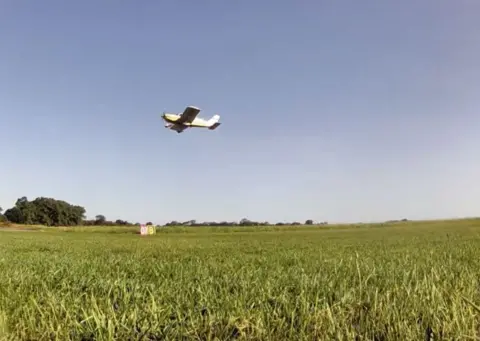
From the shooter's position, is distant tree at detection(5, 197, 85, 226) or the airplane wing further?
distant tree at detection(5, 197, 85, 226)

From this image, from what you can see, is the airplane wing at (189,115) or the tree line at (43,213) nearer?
the airplane wing at (189,115)

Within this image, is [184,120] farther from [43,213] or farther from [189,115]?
[43,213]

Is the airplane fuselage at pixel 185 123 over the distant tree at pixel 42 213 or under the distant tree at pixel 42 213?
over

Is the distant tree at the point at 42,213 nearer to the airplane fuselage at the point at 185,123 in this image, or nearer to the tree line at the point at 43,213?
the tree line at the point at 43,213

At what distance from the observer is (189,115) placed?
172 feet

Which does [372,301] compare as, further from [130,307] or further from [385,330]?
[130,307]

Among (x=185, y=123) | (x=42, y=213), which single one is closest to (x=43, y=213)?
(x=42, y=213)

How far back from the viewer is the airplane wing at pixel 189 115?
5104 cm

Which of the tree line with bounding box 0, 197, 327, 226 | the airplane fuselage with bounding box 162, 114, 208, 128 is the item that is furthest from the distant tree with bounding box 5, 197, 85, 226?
the airplane fuselage with bounding box 162, 114, 208, 128

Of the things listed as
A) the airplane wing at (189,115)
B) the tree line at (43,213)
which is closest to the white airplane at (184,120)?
the airplane wing at (189,115)

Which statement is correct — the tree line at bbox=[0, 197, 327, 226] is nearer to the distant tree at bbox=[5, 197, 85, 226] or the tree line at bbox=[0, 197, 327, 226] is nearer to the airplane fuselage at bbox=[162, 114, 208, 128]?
the distant tree at bbox=[5, 197, 85, 226]

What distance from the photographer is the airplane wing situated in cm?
5104

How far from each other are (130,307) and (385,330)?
2.40 m

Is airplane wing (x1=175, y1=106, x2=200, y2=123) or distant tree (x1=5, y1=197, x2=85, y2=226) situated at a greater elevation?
airplane wing (x1=175, y1=106, x2=200, y2=123)
